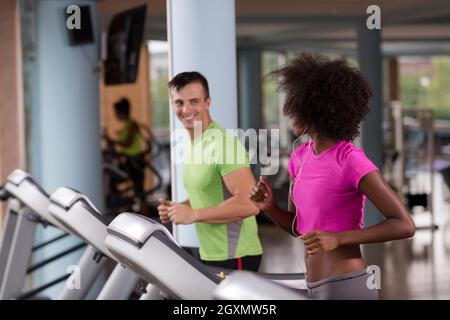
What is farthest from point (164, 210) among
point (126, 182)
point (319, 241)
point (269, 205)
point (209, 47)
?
point (126, 182)

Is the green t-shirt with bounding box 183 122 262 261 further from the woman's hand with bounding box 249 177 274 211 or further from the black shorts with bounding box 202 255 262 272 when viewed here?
the woman's hand with bounding box 249 177 274 211

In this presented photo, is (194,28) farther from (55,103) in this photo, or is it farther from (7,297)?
(55,103)

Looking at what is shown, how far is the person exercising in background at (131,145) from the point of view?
31.1ft

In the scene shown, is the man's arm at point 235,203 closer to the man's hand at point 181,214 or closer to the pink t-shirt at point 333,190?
the man's hand at point 181,214

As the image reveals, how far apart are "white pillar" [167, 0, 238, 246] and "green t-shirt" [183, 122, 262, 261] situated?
0.31 metres

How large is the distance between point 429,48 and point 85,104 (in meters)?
13.8

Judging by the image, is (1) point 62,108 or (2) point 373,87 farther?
(2) point 373,87

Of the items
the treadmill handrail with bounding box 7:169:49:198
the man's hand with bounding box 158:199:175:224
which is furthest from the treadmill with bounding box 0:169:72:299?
the man's hand with bounding box 158:199:175:224

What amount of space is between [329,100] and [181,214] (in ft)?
2.76

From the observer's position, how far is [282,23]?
37.0 feet

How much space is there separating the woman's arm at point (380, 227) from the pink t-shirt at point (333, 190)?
0.06 metres

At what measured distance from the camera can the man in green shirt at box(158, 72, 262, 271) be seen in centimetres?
282

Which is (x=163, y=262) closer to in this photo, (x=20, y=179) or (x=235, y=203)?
(x=235, y=203)

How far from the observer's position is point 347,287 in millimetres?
2008
